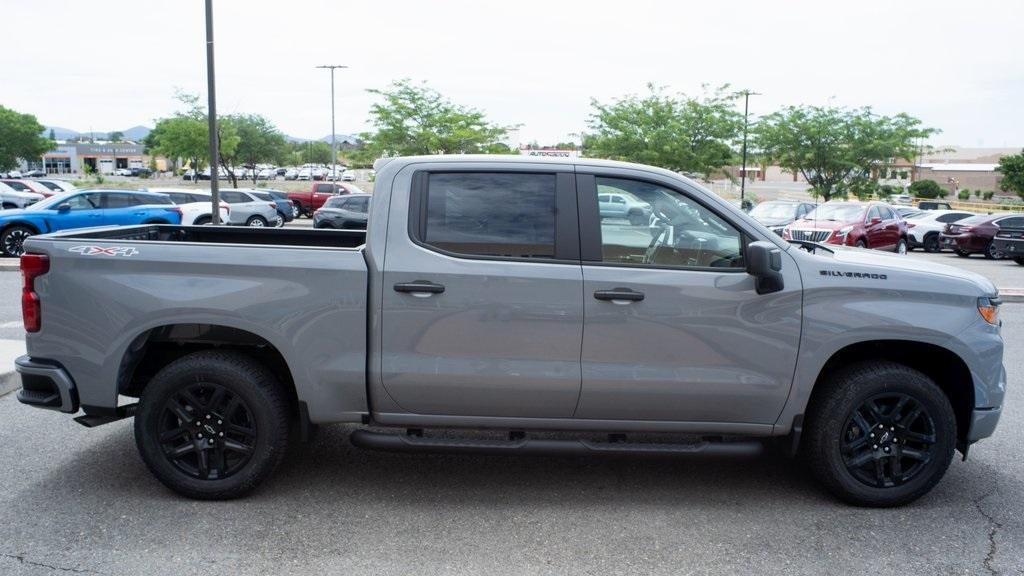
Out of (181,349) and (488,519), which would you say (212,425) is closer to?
(181,349)

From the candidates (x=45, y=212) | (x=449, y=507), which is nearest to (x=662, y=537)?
(x=449, y=507)

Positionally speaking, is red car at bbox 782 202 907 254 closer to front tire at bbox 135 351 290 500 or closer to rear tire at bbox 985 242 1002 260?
rear tire at bbox 985 242 1002 260

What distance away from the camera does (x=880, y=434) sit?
4.65 m

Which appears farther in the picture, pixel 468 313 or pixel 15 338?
pixel 15 338

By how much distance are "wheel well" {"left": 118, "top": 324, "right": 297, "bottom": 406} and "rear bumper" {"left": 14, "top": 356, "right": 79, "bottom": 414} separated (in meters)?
0.25

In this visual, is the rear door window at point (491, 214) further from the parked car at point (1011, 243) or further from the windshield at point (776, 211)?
the parked car at point (1011, 243)

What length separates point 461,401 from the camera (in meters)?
4.52

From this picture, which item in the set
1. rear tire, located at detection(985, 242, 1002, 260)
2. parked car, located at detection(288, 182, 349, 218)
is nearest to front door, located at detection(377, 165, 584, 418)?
rear tire, located at detection(985, 242, 1002, 260)

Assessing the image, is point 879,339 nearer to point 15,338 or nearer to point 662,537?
point 662,537

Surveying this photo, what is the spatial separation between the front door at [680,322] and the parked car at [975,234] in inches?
942

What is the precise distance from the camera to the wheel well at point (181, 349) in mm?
4660

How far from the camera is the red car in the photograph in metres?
20.3

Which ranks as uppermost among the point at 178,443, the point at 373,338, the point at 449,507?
the point at 373,338

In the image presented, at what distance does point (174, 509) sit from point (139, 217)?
17.9 meters
